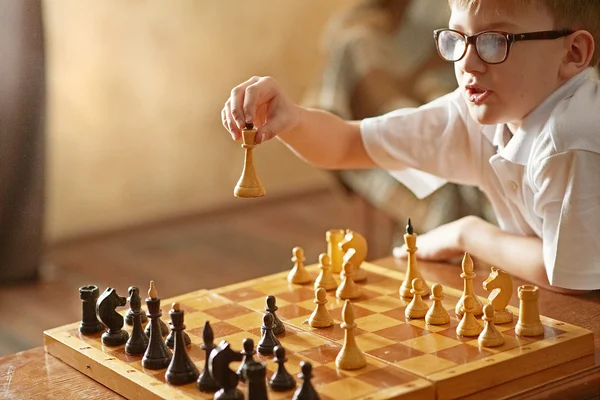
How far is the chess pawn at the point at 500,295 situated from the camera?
136cm

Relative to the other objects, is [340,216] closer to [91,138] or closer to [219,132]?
[219,132]

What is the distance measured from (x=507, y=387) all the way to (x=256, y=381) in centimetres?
33

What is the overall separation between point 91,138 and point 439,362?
2.77 metres

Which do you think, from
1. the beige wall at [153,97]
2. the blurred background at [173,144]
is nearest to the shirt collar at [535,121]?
the blurred background at [173,144]

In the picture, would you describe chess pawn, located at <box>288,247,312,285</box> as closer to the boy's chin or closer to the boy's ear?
the boy's chin

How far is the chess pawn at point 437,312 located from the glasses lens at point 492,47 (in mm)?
366

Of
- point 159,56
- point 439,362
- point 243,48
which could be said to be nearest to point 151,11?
point 159,56

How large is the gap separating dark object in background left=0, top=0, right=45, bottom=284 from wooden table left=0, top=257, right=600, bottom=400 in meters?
1.66

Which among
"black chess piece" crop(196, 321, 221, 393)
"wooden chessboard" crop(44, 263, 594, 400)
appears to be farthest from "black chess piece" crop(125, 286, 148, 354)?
"black chess piece" crop(196, 321, 221, 393)

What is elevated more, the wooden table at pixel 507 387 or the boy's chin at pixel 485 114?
the boy's chin at pixel 485 114

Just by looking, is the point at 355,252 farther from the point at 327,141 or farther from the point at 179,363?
the point at 179,363

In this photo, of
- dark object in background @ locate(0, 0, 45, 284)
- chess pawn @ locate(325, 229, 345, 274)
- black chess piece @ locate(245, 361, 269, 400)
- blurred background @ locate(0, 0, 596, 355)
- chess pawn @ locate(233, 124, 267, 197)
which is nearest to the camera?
black chess piece @ locate(245, 361, 269, 400)

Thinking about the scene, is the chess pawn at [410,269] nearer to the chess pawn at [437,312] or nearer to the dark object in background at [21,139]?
the chess pawn at [437,312]

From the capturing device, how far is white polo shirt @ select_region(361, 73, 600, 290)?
1.46m
